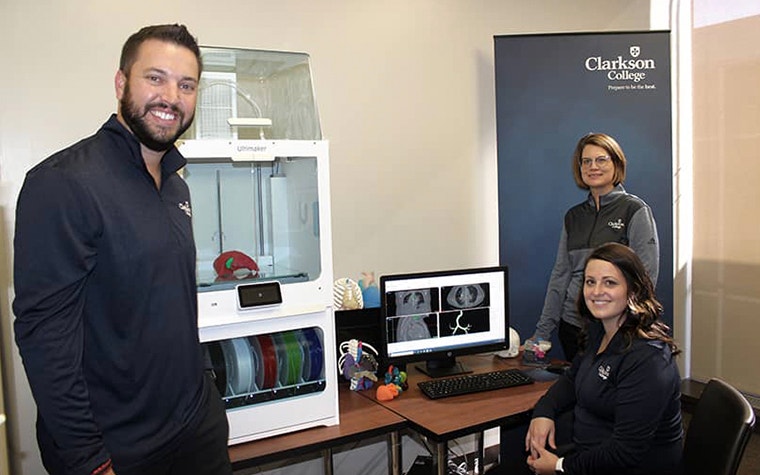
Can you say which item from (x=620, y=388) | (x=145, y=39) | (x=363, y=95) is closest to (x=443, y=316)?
(x=620, y=388)

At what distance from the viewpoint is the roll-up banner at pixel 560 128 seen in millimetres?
3234

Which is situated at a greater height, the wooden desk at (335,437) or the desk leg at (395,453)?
the wooden desk at (335,437)

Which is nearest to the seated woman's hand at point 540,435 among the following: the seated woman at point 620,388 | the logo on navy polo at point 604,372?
the seated woman at point 620,388

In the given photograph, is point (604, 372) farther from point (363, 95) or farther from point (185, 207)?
point (363, 95)

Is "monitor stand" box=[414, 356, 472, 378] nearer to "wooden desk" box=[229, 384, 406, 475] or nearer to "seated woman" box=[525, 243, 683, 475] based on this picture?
"wooden desk" box=[229, 384, 406, 475]

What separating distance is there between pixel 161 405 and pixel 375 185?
186cm

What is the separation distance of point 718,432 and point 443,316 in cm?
105

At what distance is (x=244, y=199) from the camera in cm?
207

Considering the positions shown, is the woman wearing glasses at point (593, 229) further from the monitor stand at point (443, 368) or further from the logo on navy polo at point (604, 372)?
the logo on navy polo at point (604, 372)

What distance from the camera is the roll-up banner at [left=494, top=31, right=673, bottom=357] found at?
323 centimetres

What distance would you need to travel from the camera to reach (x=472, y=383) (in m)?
2.27

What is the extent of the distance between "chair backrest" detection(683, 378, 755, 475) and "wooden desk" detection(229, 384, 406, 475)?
84cm

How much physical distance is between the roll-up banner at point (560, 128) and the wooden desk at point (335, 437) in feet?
4.60

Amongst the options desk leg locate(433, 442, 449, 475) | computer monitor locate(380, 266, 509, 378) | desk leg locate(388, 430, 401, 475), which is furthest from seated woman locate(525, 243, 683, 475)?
computer monitor locate(380, 266, 509, 378)
